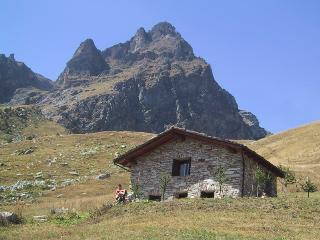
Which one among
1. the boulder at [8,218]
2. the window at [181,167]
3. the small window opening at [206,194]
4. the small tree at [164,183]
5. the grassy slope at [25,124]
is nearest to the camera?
the boulder at [8,218]

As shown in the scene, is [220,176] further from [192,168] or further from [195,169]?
[192,168]

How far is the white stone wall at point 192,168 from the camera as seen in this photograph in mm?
41406

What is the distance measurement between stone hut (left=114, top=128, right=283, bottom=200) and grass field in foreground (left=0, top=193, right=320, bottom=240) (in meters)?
5.90

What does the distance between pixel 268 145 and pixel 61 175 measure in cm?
4036

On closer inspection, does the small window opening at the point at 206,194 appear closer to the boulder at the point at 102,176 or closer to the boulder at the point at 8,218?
the boulder at the point at 8,218

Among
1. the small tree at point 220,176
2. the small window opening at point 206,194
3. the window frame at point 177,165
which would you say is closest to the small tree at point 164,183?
the window frame at point 177,165

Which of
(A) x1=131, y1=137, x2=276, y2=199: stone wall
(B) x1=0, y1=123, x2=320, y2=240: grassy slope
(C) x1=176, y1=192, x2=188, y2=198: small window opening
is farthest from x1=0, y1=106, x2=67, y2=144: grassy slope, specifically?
(C) x1=176, y1=192, x2=188, y2=198: small window opening

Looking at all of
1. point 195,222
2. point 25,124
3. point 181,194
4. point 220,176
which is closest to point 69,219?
point 195,222

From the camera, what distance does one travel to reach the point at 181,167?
1746 inches

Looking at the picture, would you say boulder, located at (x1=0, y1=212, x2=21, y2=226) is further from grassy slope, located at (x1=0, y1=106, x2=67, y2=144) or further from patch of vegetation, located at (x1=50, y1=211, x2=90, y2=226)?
grassy slope, located at (x1=0, y1=106, x2=67, y2=144)

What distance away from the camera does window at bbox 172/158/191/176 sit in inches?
1725

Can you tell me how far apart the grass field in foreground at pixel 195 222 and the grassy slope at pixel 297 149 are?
34.3 m

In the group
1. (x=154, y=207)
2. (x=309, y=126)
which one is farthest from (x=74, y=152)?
(x=154, y=207)

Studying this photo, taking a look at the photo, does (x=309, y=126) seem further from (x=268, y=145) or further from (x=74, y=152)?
(x=74, y=152)
